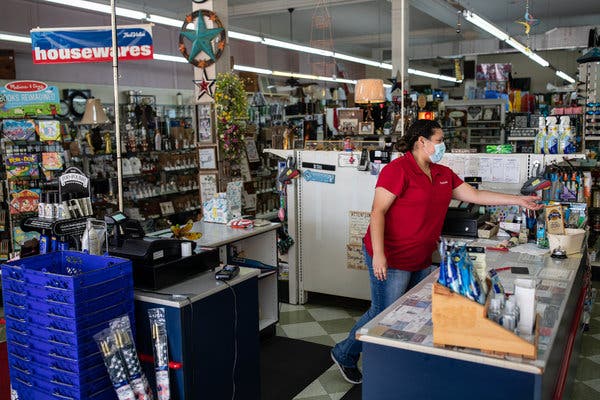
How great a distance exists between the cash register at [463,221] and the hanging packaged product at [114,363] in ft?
8.61

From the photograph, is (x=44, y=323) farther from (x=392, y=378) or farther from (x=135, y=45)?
(x=135, y=45)

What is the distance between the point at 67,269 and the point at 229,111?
3482 mm

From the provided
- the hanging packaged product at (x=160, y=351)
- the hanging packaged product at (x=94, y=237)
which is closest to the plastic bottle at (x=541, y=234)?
the hanging packaged product at (x=160, y=351)

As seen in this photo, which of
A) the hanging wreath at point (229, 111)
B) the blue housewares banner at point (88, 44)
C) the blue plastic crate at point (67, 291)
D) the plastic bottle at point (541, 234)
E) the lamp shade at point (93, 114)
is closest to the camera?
the blue plastic crate at point (67, 291)

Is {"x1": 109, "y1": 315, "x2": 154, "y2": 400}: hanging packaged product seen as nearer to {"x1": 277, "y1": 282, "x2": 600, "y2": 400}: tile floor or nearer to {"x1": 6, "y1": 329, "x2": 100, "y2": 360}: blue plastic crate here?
{"x1": 6, "y1": 329, "x2": 100, "y2": 360}: blue plastic crate

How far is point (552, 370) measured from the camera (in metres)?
2.49

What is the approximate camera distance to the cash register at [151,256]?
3230mm

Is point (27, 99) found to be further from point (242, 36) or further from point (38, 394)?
point (38, 394)

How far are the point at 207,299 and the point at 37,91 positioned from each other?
5.08 m

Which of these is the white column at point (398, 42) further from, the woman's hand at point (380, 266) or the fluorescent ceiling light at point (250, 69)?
the woman's hand at point (380, 266)

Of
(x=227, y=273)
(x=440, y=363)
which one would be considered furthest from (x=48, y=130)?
(x=440, y=363)

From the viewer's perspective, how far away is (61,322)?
276 cm

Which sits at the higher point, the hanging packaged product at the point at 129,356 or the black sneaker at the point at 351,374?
the hanging packaged product at the point at 129,356

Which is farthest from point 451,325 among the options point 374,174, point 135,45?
point 135,45
